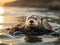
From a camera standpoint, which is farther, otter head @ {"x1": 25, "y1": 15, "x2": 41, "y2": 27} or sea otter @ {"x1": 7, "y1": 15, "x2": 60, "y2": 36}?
sea otter @ {"x1": 7, "y1": 15, "x2": 60, "y2": 36}

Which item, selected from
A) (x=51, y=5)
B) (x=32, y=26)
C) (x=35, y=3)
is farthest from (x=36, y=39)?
(x=35, y=3)

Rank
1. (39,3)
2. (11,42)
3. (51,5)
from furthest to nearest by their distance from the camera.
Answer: (39,3), (51,5), (11,42)

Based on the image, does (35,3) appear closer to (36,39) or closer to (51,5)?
(51,5)

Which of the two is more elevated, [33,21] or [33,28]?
[33,21]

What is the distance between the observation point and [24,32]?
34.8 ft

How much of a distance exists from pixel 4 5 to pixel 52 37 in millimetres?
17231

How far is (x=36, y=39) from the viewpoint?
10.1 metres

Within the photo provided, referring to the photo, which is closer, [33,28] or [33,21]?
[33,21]

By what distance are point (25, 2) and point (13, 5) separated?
169 centimetres

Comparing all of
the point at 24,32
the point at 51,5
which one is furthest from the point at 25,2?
the point at 24,32

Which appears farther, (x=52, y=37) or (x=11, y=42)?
(x=52, y=37)

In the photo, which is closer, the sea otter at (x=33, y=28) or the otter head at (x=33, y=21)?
the otter head at (x=33, y=21)

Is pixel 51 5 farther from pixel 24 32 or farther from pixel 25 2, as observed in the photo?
pixel 24 32

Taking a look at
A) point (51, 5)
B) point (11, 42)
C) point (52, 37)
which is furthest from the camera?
point (51, 5)
